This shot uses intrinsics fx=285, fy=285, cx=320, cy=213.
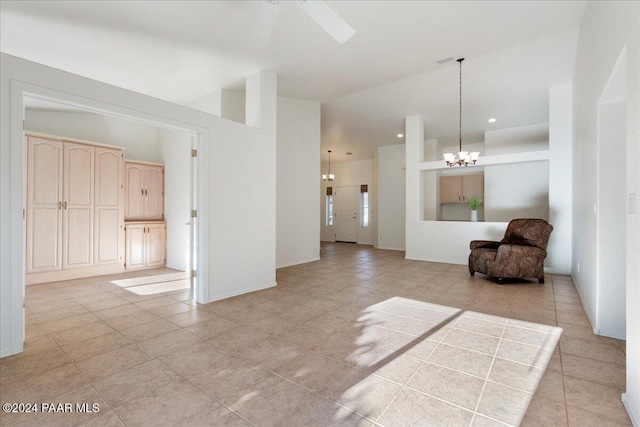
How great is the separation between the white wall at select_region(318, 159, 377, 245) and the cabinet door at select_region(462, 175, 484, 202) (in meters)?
2.99

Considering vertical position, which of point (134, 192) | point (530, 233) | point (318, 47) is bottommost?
point (530, 233)

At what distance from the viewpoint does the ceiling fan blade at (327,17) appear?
2.29m

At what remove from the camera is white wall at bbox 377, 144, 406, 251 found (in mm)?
8867

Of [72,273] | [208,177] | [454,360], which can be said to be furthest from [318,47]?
[72,273]

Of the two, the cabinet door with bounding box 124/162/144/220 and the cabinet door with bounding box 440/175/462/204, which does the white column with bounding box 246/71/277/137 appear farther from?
the cabinet door with bounding box 440/175/462/204

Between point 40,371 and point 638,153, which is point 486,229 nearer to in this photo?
point 638,153

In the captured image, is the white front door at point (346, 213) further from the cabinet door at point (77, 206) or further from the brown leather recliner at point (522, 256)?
the cabinet door at point (77, 206)

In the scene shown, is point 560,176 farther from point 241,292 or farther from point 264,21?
point 241,292

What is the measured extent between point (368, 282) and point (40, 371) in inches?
148

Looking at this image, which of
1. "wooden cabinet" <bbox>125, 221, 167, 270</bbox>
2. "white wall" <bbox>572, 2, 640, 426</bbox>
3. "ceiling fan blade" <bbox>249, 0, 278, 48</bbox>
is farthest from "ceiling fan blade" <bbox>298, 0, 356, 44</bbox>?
"wooden cabinet" <bbox>125, 221, 167, 270</bbox>

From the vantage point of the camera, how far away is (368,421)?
151 centimetres

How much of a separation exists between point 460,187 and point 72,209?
889 centimetres

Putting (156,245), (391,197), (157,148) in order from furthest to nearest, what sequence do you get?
(391,197) → (157,148) → (156,245)

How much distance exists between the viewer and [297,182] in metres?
6.11
